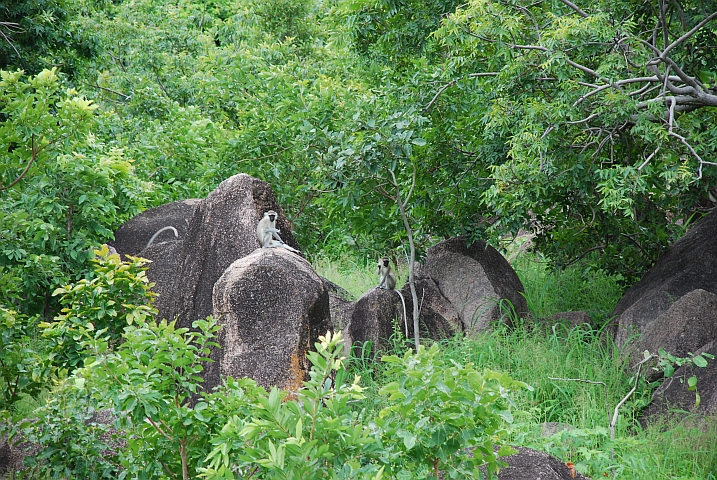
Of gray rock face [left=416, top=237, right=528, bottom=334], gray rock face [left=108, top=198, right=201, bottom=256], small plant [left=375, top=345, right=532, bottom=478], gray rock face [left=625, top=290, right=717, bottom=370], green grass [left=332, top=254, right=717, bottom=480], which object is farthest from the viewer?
gray rock face [left=108, top=198, right=201, bottom=256]

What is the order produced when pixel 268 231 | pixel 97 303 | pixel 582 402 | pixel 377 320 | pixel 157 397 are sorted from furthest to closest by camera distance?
pixel 377 320 < pixel 268 231 < pixel 582 402 < pixel 97 303 < pixel 157 397

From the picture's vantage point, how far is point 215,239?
8.21 m

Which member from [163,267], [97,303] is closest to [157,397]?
[97,303]

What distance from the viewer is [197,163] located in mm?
14242

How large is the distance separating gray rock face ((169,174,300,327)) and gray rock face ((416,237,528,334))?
2205 mm

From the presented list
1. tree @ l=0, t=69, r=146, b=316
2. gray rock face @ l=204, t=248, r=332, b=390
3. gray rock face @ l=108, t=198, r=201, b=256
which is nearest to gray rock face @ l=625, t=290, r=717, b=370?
gray rock face @ l=204, t=248, r=332, b=390

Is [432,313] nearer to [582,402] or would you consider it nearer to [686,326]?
[582,402]

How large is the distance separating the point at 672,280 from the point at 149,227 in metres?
6.77

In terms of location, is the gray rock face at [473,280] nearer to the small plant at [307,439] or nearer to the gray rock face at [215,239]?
the gray rock face at [215,239]

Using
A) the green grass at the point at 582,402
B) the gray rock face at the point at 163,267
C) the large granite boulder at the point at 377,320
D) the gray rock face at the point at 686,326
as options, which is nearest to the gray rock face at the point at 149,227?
the gray rock face at the point at 163,267

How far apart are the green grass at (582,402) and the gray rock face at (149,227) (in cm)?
390

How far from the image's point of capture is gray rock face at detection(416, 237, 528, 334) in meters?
9.20

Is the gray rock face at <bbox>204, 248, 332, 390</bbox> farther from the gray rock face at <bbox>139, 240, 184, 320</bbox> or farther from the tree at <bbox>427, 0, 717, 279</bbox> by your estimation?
the gray rock face at <bbox>139, 240, 184, 320</bbox>

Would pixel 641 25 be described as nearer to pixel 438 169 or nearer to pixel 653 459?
pixel 438 169
